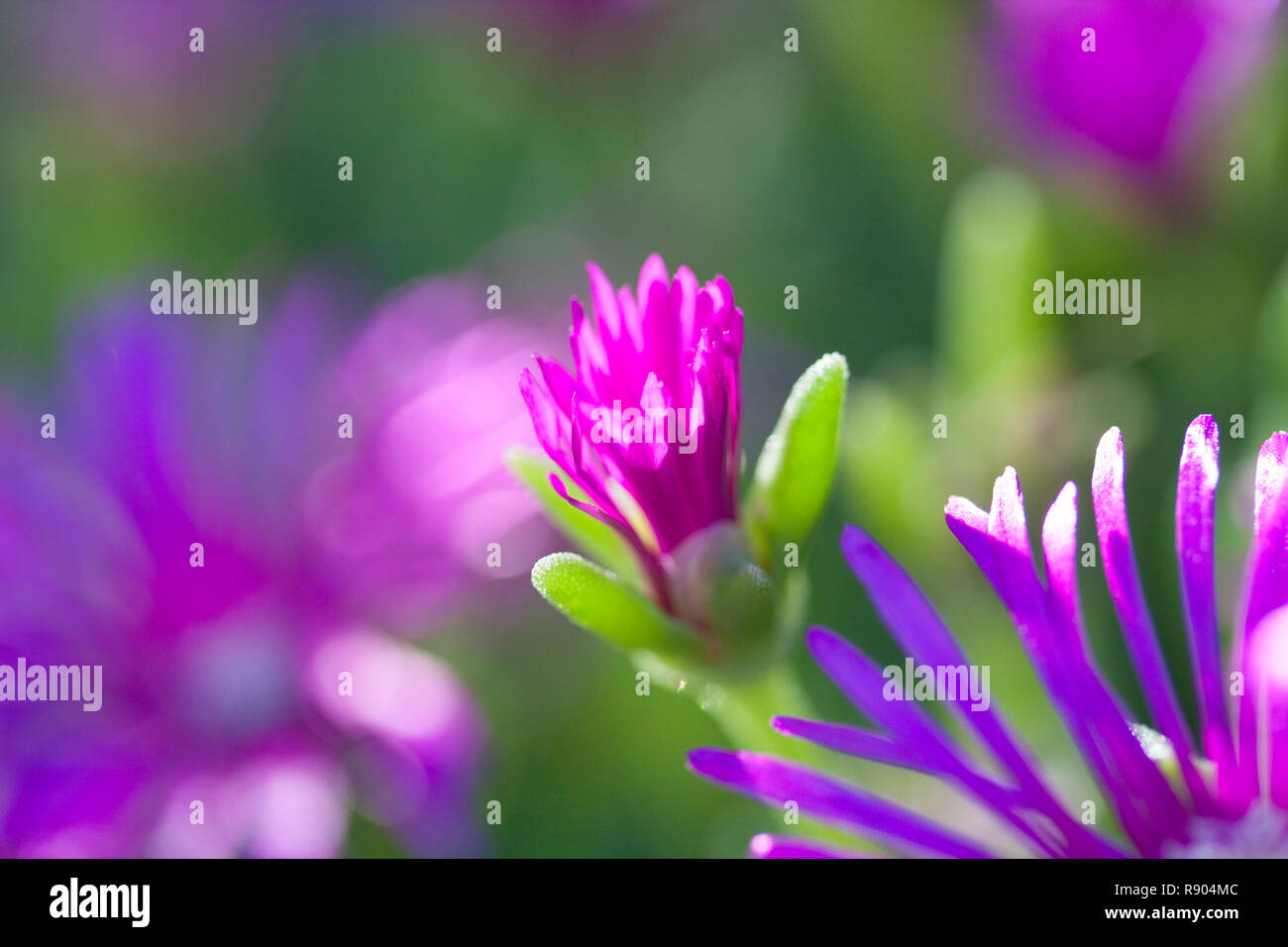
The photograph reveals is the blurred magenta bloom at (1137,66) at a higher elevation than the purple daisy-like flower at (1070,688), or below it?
higher

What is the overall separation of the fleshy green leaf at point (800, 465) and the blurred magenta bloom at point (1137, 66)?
0.31 metres

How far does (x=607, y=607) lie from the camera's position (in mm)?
363

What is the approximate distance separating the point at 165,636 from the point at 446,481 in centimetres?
15

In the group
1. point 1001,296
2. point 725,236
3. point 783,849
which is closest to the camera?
point 783,849

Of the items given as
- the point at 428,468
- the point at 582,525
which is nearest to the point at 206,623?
the point at 428,468

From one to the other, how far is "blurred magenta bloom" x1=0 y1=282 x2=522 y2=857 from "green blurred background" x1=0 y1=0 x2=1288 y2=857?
0.17 feet

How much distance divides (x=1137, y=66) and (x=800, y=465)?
1.06 feet

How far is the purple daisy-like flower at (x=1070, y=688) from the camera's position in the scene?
34 centimetres

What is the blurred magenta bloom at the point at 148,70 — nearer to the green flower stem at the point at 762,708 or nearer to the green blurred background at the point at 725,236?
the green blurred background at the point at 725,236

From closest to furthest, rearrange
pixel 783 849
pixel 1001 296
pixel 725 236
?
pixel 783 849
pixel 1001 296
pixel 725 236

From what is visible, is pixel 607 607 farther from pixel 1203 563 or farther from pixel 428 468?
pixel 428 468

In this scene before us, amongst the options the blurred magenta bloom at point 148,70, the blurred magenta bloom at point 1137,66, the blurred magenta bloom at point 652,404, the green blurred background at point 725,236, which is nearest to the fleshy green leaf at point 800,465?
the blurred magenta bloom at point 652,404
